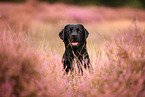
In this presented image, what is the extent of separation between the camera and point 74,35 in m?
3.60

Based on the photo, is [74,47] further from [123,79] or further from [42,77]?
[123,79]

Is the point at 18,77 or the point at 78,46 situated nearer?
the point at 18,77

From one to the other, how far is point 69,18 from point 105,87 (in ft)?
48.2

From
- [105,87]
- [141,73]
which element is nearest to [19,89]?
[105,87]

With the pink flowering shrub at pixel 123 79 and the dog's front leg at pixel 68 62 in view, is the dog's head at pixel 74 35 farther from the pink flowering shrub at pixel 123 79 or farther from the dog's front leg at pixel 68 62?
the pink flowering shrub at pixel 123 79

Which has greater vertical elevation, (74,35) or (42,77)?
(74,35)

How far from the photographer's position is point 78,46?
368 centimetres

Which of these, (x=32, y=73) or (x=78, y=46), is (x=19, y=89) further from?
(x=78, y=46)

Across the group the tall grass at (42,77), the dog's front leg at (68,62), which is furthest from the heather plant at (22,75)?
the dog's front leg at (68,62)

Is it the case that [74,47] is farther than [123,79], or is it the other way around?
[74,47]

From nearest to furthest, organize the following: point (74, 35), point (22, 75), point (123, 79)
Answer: point (22, 75), point (123, 79), point (74, 35)

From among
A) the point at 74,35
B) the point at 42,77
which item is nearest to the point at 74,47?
Answer: the point at 74,35

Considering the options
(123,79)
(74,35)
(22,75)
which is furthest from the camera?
(74,35)

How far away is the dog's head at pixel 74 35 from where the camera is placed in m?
3.63
